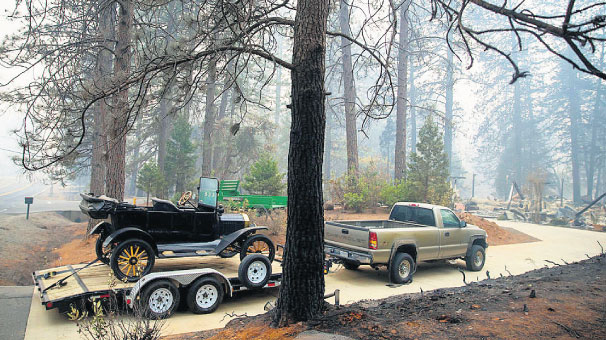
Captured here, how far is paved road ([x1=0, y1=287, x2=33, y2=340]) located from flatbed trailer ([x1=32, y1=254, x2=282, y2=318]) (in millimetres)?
479

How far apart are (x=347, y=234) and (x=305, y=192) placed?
17.7ft

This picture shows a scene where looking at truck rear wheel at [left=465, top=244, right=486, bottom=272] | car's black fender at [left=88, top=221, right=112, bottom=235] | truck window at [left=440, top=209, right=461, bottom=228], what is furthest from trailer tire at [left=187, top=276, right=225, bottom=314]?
Answer: truck rear wheel at [left=465, top=244, right=486, bottom=272]

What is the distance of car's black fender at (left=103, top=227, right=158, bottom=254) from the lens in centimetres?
704

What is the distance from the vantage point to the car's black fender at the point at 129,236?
704 centimetres

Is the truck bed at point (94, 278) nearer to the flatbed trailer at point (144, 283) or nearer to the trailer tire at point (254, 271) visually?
the flatbed trailer at point (144, 283)

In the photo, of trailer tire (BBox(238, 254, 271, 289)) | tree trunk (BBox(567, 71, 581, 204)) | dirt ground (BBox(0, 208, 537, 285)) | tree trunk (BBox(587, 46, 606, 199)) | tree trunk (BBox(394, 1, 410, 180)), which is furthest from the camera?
tree trunk (BBox(587, 46, 606, 199))

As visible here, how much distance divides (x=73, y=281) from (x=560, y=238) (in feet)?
66.4

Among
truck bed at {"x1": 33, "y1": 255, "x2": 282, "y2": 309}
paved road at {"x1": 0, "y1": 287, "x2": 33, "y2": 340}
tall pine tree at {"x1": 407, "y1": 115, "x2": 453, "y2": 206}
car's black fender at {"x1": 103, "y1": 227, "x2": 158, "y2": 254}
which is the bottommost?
paved road at {"x1": 0, "y1": 287, "x2": 33, "y2": 340}

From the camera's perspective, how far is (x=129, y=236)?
286 inches

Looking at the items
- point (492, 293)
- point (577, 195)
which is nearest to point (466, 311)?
point (492, 293)

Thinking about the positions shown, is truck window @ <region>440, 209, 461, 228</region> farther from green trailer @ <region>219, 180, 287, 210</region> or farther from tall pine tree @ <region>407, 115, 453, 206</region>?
tall pine tree @ <region>407, 115, 453, 206</region>

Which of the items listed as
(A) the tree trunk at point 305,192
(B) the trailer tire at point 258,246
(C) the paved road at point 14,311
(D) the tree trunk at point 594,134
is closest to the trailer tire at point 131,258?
(C) the paved road at point 14,311

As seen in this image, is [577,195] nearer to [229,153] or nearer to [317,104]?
[229,153]

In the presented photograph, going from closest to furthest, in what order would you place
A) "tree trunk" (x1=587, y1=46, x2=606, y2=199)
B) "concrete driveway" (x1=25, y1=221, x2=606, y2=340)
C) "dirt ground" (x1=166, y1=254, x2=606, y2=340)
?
1. "dirt ground" (x1=166, y1=254, x2=606, y2=340)
2. "concrete driveway" (x1=25, y1=221, x2=606, y2=340)
3. "tree trunk" (x1=587, y1=46, x2=606, y2=199)
